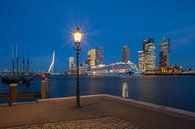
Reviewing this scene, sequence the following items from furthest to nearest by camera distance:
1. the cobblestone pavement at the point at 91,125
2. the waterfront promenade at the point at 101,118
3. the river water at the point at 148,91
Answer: the river water at the point at 148,91 → the waterfront promenade at the point at 101,118 → the cobblestone pavement at the point at 91,125

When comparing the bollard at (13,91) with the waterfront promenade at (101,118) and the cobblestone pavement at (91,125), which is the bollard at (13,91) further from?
the cobblestone pavement at (91,125)

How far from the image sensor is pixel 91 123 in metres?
9.18

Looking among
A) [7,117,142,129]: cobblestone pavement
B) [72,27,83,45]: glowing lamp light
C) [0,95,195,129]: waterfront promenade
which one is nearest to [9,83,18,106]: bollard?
[0,95,195,129]: waterfront promenade

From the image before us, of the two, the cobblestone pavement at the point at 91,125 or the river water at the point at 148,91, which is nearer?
the cobblestone pavement at the point at 91,125

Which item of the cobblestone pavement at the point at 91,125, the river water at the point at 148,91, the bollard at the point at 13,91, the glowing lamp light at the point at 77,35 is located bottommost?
the river water at the point at 148,91

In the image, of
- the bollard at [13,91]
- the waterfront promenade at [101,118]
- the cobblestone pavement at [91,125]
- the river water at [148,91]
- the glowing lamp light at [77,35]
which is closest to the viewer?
the cobblestone pavement at [91,125]

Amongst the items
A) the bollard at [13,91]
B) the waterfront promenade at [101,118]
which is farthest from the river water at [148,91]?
the waterfront promenade at [101,118]

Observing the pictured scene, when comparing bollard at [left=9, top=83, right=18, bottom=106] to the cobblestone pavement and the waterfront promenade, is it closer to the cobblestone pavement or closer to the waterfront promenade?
the waterfront promenade

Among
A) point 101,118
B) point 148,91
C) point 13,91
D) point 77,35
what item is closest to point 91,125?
point 101,118

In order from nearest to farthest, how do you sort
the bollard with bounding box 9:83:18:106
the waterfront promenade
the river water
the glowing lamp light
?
the waterfront promenade < the glowing lamp light < the bollard with bounding box 9:83:18:106 < the river water

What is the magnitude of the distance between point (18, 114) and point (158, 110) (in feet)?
24.1

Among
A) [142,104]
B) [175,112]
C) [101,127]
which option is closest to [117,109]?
[142,104]

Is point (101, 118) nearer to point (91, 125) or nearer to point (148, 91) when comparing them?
point (91, 125)

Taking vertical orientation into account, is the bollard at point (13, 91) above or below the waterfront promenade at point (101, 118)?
above
